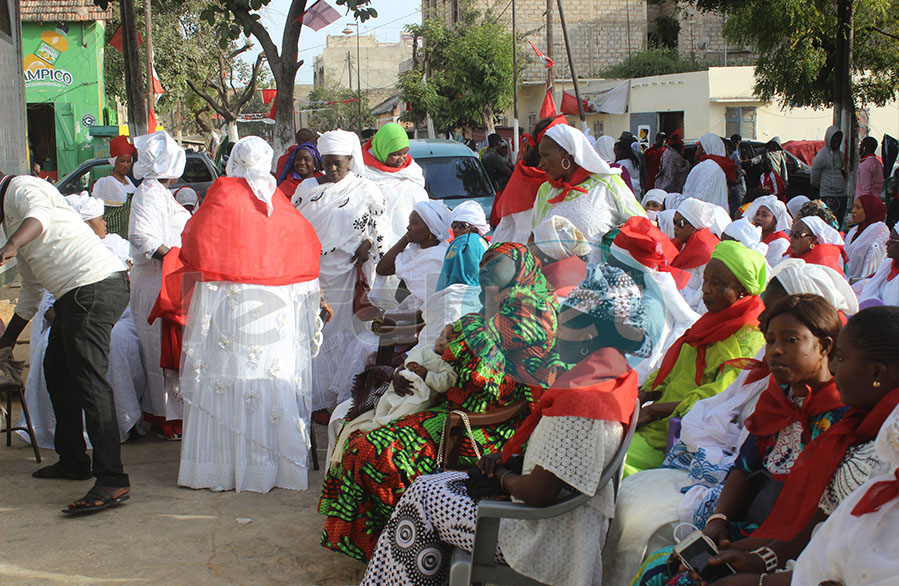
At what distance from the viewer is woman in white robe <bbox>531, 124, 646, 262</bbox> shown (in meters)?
5.09

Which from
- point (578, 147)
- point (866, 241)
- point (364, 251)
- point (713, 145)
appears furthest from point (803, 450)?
point (713, 145)

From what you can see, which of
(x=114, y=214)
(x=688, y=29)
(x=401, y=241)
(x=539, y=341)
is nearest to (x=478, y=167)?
(x=114, y=214)

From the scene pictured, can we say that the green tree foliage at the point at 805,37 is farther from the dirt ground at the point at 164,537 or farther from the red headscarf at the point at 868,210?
the dirt ground at the point at 164,537

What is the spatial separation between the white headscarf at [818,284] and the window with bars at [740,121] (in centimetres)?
2741

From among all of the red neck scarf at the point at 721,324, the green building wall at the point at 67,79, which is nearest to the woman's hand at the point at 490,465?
the red neck scarf at the point at 721,324

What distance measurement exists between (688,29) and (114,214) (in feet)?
114

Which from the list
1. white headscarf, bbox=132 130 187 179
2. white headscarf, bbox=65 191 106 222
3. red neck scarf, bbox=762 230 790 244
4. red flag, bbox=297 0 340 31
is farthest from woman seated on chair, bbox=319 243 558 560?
red flag, bbox=297 0 340 31

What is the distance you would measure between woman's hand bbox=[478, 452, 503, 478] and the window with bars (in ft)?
92.5

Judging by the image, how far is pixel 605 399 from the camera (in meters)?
2.86

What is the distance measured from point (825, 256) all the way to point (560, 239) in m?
3.16

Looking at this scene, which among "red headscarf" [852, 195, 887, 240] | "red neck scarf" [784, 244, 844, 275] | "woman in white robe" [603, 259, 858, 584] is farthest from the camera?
"red headscarf" [852, 195, 887, 240]

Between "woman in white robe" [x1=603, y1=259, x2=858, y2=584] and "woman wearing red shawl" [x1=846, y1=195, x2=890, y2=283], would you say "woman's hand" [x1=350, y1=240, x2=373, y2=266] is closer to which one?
"woman in white robe" [x1=603, y1=259, x2=858, y2=584]

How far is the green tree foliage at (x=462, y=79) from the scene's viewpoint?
96.4 feet

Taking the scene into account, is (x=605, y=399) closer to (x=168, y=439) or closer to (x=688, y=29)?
(x=168, y=439)
